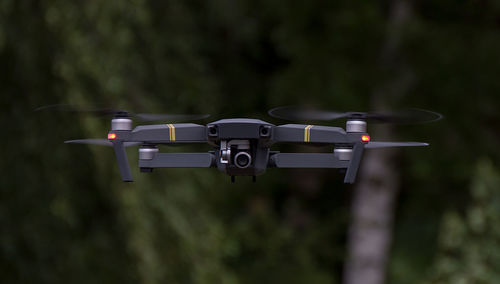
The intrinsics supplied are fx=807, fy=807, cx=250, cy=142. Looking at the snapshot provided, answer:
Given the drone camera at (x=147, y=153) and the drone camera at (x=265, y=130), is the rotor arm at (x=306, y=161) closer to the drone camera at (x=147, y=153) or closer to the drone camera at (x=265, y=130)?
the drone camera at (x=265, y=130)

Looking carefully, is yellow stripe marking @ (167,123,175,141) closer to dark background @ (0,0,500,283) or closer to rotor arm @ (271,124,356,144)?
rotor arm @ (271,124,356,144)

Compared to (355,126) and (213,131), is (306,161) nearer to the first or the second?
(355,126)

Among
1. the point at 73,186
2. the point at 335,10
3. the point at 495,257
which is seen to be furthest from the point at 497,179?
the point at 73,186

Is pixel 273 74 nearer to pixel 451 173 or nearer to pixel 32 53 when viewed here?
pixel 451 173

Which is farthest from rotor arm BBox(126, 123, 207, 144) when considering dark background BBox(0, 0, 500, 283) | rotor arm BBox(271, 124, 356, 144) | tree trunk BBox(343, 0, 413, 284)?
tree trunk BBox(343, 0, 413, 284)

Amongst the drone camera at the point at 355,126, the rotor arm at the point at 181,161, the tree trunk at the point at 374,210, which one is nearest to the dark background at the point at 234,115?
the tree trunk at the point at 374,210

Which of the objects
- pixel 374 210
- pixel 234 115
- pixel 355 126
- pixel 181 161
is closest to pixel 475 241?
pixel 374 210
